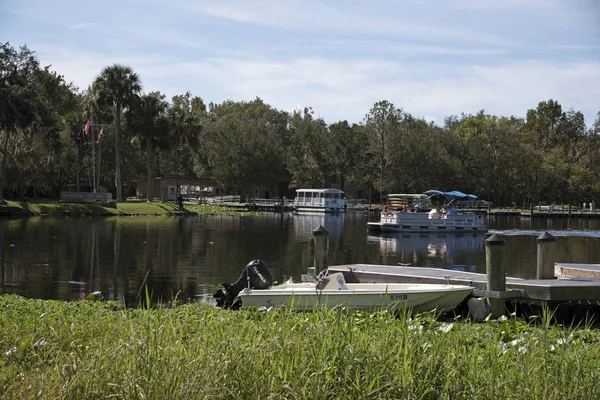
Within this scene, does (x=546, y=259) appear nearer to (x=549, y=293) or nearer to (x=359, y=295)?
(x=549, y=293)

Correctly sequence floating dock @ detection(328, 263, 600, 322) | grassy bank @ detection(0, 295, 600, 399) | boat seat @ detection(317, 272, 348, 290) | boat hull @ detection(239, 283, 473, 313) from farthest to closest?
boat seat @ detection(317, 272, 348, 290)
floating dock @ detection(328, 263, 600, 322)
boat hull @ detection(239, 283, 473, 313)
grassy bank @ detection(0, 295, 600, 399)

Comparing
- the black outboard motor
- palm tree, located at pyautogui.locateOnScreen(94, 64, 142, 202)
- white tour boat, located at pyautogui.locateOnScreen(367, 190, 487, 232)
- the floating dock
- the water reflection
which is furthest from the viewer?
palm tree, located at pyautogui.locateOnScreen(94, 64, 142, 202)

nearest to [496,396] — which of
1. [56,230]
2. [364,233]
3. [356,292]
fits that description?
[356,292]

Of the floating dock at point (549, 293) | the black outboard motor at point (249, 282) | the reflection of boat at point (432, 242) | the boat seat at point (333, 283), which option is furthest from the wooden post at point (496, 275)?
the reflection of boat at point (432, 242)

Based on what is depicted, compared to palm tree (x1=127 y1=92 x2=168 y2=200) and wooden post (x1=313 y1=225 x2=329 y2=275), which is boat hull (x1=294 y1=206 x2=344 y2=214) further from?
wooden post (x1=313 y1=225 x2=329 y2=275)

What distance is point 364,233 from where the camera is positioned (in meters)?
49.8

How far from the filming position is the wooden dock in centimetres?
1545

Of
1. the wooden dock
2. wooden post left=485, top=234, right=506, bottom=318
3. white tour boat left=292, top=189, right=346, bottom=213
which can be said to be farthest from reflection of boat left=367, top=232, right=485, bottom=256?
white tour boat left=292, top=189, right=346, bottom=213

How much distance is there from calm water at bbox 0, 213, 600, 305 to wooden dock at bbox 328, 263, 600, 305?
484 cm

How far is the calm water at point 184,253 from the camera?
21625 mm

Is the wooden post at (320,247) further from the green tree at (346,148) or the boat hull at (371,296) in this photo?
the green tree at (346,148)

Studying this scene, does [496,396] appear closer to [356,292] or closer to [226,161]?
[356,292]

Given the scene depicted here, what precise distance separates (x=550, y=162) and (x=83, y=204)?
6149cm

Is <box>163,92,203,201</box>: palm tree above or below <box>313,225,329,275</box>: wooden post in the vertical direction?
above
